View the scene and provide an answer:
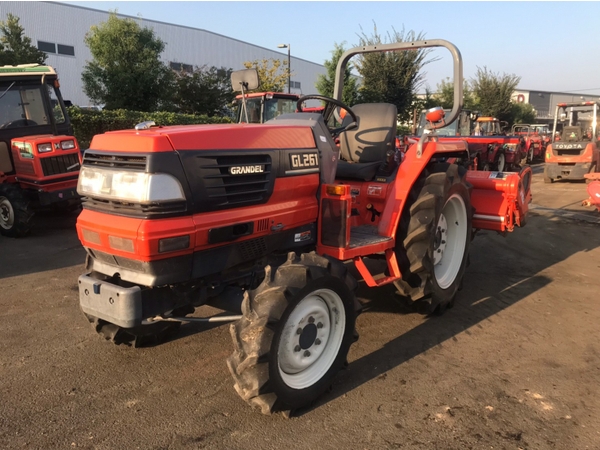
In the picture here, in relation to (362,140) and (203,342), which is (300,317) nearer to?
(203,342)

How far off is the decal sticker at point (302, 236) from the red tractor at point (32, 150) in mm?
5513

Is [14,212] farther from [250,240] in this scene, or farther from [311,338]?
[311,338]

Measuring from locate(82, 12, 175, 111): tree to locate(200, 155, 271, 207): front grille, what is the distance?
18519 millimetres

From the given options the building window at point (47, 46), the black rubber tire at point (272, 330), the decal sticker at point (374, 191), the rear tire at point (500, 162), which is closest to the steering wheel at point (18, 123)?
the decal sticker at point (374, 191)

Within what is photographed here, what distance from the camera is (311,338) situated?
2.92 meters

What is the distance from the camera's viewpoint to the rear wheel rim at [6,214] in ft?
23.5

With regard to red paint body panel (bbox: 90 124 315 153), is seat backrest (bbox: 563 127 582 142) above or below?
above

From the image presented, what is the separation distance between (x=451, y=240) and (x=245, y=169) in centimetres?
243

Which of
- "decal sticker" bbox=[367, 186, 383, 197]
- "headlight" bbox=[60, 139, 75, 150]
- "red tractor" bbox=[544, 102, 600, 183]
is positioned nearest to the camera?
"decal sticker" bbox=[367, 186, 383, 197]

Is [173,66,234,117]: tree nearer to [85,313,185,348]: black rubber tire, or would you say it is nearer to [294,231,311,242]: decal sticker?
[85,313,185,348]: black rubber tire

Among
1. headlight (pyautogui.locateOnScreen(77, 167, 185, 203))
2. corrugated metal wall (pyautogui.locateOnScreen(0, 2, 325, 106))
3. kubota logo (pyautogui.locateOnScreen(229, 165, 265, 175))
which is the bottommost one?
headlight (pyautogui.locateOnScreen(77, 167, 185, 203))

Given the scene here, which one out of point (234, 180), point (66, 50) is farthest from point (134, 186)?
point (66, 50)

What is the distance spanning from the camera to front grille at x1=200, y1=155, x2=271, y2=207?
2.70 meters

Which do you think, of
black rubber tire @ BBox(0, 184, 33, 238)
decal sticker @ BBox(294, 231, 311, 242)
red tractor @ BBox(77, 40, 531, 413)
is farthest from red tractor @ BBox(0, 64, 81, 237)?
decal sticker @ BBox(294, 231, 311, 242)
